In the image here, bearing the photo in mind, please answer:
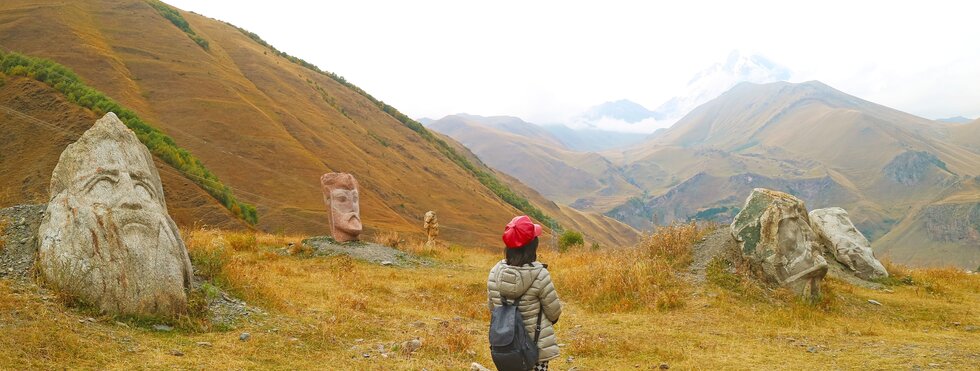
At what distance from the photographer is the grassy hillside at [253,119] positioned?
39188 millimetres

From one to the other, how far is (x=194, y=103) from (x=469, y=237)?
942 inches

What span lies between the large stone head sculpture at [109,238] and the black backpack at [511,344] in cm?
575

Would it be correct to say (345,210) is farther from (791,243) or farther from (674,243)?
(791,243)

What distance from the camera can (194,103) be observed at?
4594cm

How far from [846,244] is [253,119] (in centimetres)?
4261

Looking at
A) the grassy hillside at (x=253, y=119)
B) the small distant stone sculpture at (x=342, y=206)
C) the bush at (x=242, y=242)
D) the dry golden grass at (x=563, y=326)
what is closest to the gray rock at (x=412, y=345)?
the dry golden grass at (x=563, y=326)

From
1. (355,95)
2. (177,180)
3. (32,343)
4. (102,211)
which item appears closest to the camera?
(32,343)

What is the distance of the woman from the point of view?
19.4ft

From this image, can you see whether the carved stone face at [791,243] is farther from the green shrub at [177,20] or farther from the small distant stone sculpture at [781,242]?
the green shrub at [177,20]

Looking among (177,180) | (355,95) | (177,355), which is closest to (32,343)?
(177,355)

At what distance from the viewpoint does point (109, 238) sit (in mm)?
8641

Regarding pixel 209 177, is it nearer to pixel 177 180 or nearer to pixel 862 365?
pixel 177 180

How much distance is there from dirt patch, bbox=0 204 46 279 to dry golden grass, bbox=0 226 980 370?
2.04ft

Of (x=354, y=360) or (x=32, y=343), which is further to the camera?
(x=354, y=360)
